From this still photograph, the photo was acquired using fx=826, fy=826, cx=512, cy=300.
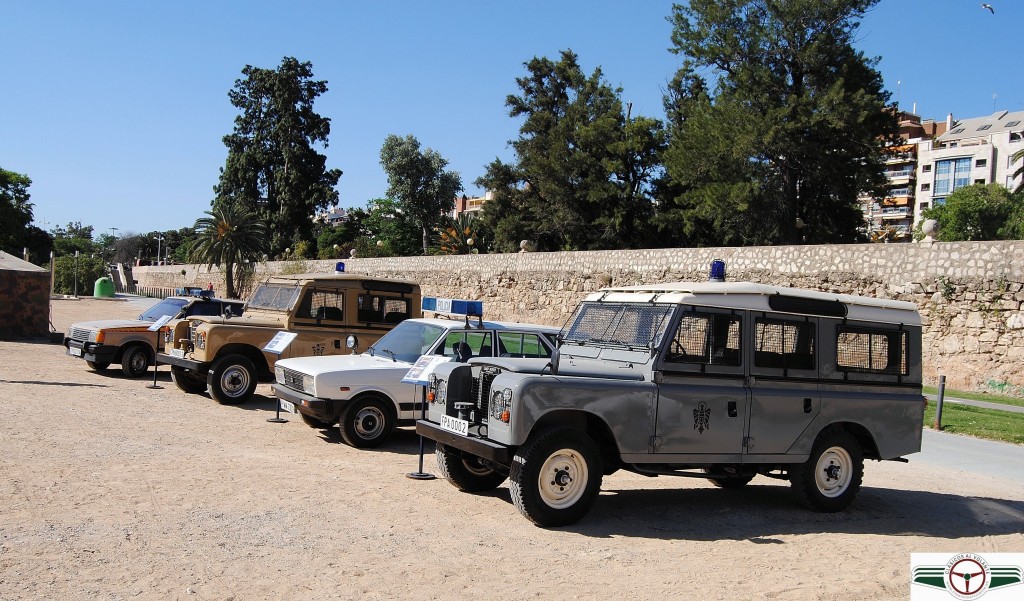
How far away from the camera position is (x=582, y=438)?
6.52m

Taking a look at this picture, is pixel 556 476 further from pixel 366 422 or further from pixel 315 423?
pixel 315 423

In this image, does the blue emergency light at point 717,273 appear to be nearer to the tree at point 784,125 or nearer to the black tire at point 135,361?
the black tire at point 135,361

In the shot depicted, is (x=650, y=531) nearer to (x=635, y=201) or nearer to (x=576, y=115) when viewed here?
(x=635, y=201)

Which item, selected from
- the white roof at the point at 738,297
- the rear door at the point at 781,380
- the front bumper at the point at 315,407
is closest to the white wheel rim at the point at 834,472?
the rear door at the point at 781,380

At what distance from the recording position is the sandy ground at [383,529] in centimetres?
505

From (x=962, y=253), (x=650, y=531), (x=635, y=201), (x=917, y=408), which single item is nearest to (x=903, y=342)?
(x=917, y=408)

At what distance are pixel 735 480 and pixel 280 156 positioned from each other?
62576 millimetres

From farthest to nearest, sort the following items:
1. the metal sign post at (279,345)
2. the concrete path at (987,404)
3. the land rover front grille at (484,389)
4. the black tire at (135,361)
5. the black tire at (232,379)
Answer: the black tire at (135,361) < the concrete path at (987,404) < the black tire at (232,379) < the metal sign post at (279,345) < the land rover front grille at (484,389)

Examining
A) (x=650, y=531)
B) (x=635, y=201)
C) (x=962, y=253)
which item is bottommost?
(x=650, y=531)

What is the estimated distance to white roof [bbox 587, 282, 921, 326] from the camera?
23.6 ft

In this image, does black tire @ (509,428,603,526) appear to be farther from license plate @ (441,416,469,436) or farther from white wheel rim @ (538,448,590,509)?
license plate @ (441,416,469,436)

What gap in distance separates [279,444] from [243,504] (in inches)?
A: 120

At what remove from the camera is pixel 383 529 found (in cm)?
623

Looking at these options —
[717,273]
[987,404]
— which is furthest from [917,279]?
[717,273]
